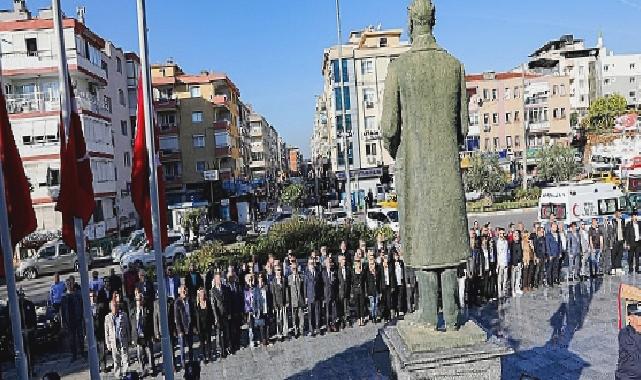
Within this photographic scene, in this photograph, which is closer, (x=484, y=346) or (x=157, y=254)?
(x=484, y=346)

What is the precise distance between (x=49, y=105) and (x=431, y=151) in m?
36.3

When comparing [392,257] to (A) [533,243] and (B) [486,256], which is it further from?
(A) [533,243]

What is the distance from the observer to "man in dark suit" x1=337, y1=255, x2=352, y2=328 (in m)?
13.8

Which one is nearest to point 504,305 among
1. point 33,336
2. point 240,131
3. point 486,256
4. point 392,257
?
point 486,256

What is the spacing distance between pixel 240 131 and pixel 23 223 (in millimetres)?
71581

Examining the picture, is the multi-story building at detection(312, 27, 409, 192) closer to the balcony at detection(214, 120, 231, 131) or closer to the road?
the balcony at detection(214, 120, 231, 131)

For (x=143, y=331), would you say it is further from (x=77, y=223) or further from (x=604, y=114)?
(x=604, y=114)

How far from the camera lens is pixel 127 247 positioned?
108 feet

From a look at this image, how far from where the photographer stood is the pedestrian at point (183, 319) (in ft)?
38.7

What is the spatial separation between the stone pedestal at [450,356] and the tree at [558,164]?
5205cm

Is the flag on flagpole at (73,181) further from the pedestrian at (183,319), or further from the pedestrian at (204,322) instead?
the pedestrian at (204,322)

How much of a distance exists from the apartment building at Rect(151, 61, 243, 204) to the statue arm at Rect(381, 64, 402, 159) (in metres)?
53.8

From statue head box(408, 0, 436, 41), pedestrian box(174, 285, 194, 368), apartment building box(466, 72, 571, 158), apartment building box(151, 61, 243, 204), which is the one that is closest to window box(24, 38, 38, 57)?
apartment building box(151, 61, 243, 204)

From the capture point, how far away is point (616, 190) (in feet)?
85.5
